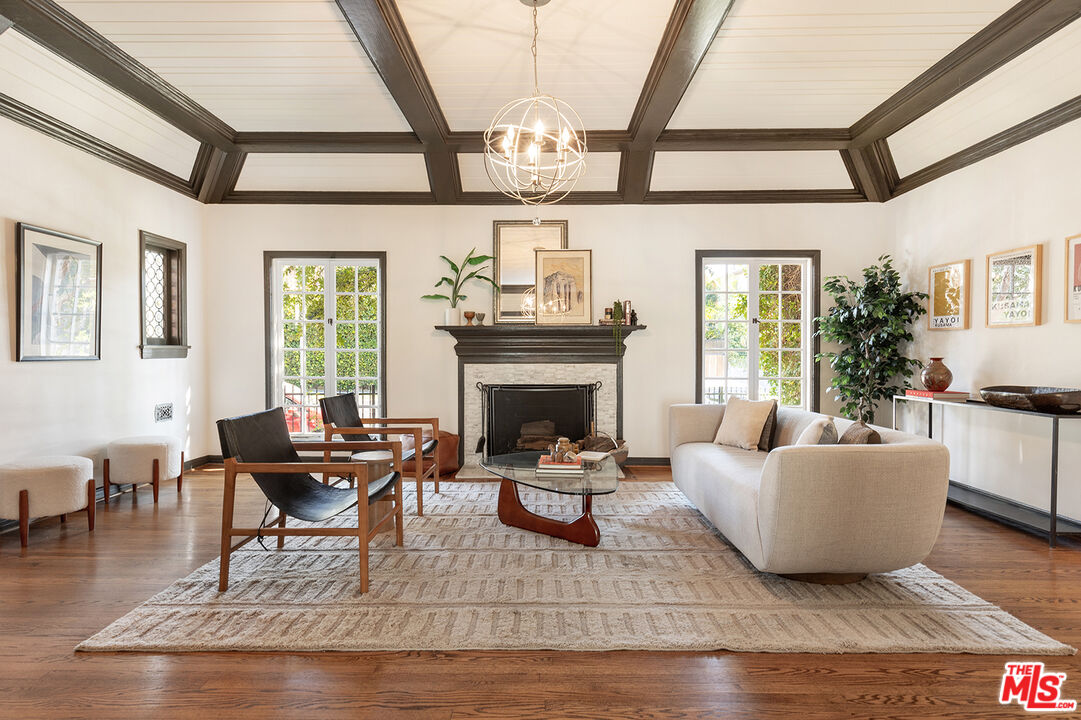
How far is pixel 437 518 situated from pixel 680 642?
2135 millimetres

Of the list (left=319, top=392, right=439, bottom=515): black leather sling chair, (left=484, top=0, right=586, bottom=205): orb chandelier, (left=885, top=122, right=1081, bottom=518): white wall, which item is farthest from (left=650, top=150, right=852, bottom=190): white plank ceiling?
(left=319, top=392, right=439, bottom=515): black leather sling chair

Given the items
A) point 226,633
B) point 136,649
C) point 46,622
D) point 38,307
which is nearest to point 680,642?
point 226,633

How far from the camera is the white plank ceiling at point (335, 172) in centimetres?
558

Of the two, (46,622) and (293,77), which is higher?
(293,77)

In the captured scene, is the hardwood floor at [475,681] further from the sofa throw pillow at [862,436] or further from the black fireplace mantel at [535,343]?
the black fireplace mantel at [535,343]

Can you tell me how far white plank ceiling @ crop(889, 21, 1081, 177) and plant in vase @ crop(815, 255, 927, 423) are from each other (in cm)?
97

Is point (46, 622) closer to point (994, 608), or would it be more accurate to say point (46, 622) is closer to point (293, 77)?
point (293, 77)

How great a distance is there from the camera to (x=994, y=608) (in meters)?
2.63

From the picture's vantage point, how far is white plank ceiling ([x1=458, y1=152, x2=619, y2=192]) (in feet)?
18.2

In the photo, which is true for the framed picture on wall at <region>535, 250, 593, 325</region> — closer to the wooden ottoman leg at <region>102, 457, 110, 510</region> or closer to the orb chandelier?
the orb chandelier

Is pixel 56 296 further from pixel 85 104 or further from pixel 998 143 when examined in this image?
→ pixel 998 143

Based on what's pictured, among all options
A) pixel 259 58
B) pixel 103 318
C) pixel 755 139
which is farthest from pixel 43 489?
pixel 755 139

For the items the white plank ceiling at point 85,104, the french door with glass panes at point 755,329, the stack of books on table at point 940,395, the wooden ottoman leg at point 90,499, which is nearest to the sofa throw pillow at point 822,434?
the stack of books on table at point 940,395

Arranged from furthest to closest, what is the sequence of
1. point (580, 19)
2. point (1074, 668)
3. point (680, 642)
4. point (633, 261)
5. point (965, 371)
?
1. point (633, 261)
2. point (965, 371)
3. point (580, 19)
4. point (680, 642)
5. point (1074, 668)
